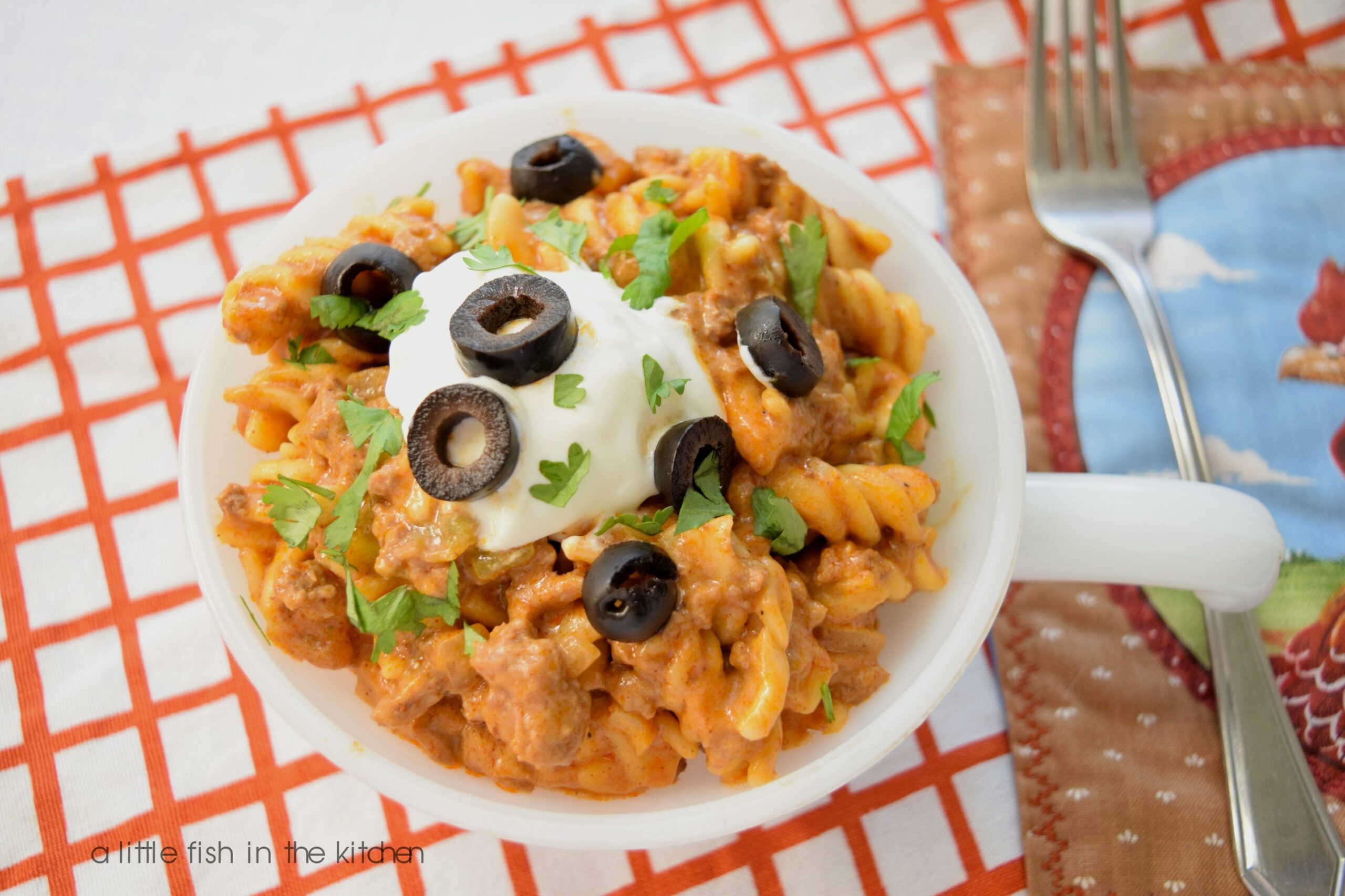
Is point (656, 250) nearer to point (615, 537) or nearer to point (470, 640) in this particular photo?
point (615, 537)

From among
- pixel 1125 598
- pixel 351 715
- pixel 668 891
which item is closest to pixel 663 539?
pixel 351 715

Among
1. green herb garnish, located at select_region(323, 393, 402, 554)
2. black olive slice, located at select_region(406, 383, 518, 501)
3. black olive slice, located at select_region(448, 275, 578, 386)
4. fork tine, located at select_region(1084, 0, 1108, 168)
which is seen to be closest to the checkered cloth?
fork tine, located at select_region(1084, 0, 1108, 168)

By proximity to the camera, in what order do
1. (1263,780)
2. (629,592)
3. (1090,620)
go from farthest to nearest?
(1090,620) < (1263,780) < (629,592)

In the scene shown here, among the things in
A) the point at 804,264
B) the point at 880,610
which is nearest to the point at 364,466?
the point at 804,264

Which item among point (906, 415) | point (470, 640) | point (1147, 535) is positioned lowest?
point (1147, 535)

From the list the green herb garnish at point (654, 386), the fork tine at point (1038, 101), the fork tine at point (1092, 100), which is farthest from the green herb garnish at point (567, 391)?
the fork tine at point (1092, 100)

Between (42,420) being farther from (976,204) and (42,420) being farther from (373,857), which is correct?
(976,204)

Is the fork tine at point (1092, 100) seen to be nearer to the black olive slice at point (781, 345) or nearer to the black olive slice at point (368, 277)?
the black olive slice at point (781, 345)
